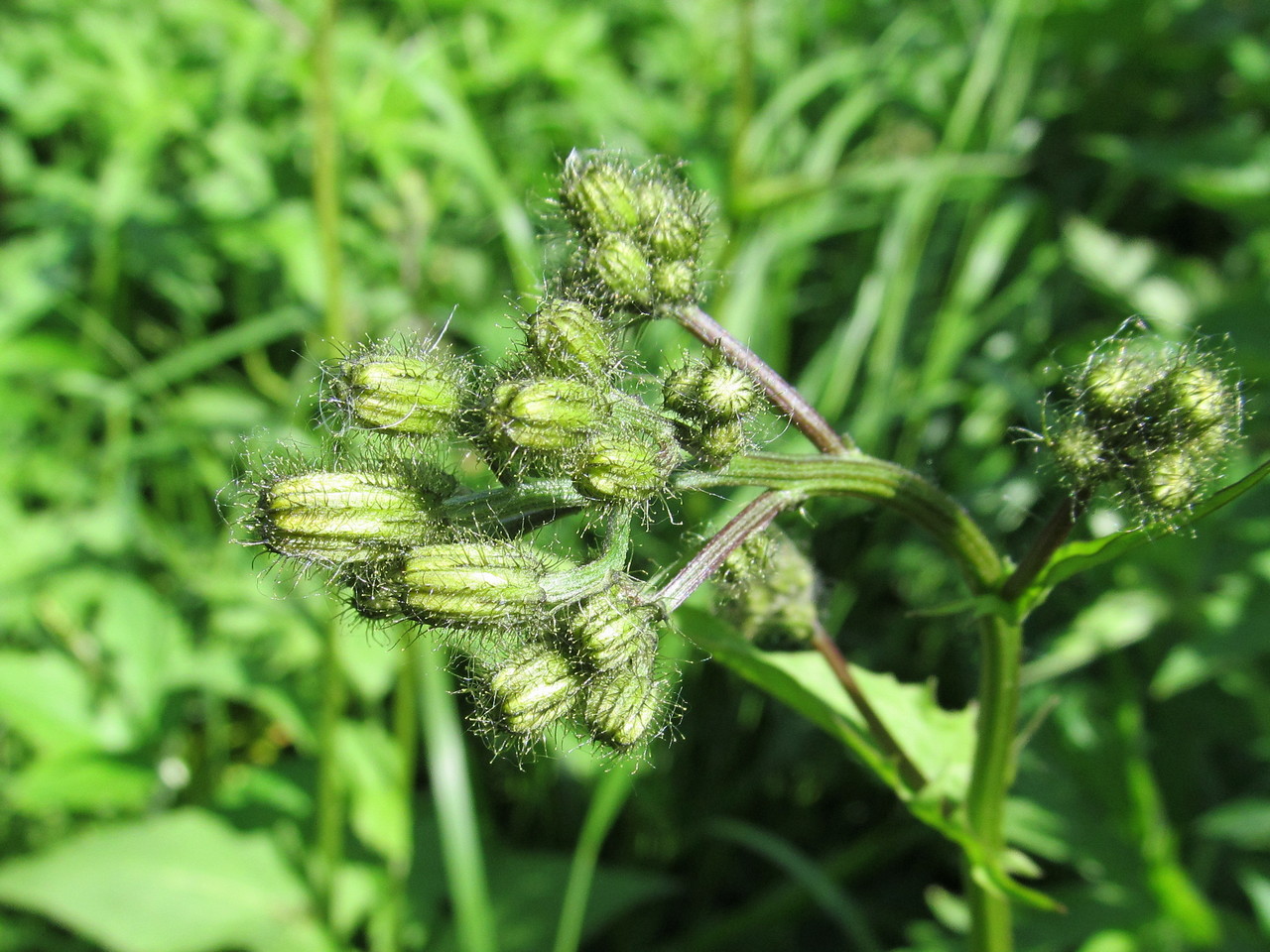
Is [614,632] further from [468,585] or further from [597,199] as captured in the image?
[597,199]

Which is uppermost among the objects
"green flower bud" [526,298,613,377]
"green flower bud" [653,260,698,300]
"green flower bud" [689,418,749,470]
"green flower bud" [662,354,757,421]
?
"green flower bud" [653,260,698,300]

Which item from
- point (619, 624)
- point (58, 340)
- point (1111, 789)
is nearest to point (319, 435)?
point (58, 340)

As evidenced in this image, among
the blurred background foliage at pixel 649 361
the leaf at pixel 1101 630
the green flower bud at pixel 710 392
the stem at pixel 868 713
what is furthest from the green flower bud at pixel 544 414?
the leaf at pixel 1101 630

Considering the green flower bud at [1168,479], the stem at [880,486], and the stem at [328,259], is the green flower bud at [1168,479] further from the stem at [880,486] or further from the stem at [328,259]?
the stem at [328,259]

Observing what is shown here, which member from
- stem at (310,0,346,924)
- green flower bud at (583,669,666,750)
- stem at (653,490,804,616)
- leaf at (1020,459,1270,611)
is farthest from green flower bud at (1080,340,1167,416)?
stem at (310,0,346,924)

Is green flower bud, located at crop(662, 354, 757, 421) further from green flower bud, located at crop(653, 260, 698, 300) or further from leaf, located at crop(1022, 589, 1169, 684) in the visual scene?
leaf, located at crop(1022, 589, 1169, 684)

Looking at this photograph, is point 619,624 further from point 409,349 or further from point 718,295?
point 718,295
